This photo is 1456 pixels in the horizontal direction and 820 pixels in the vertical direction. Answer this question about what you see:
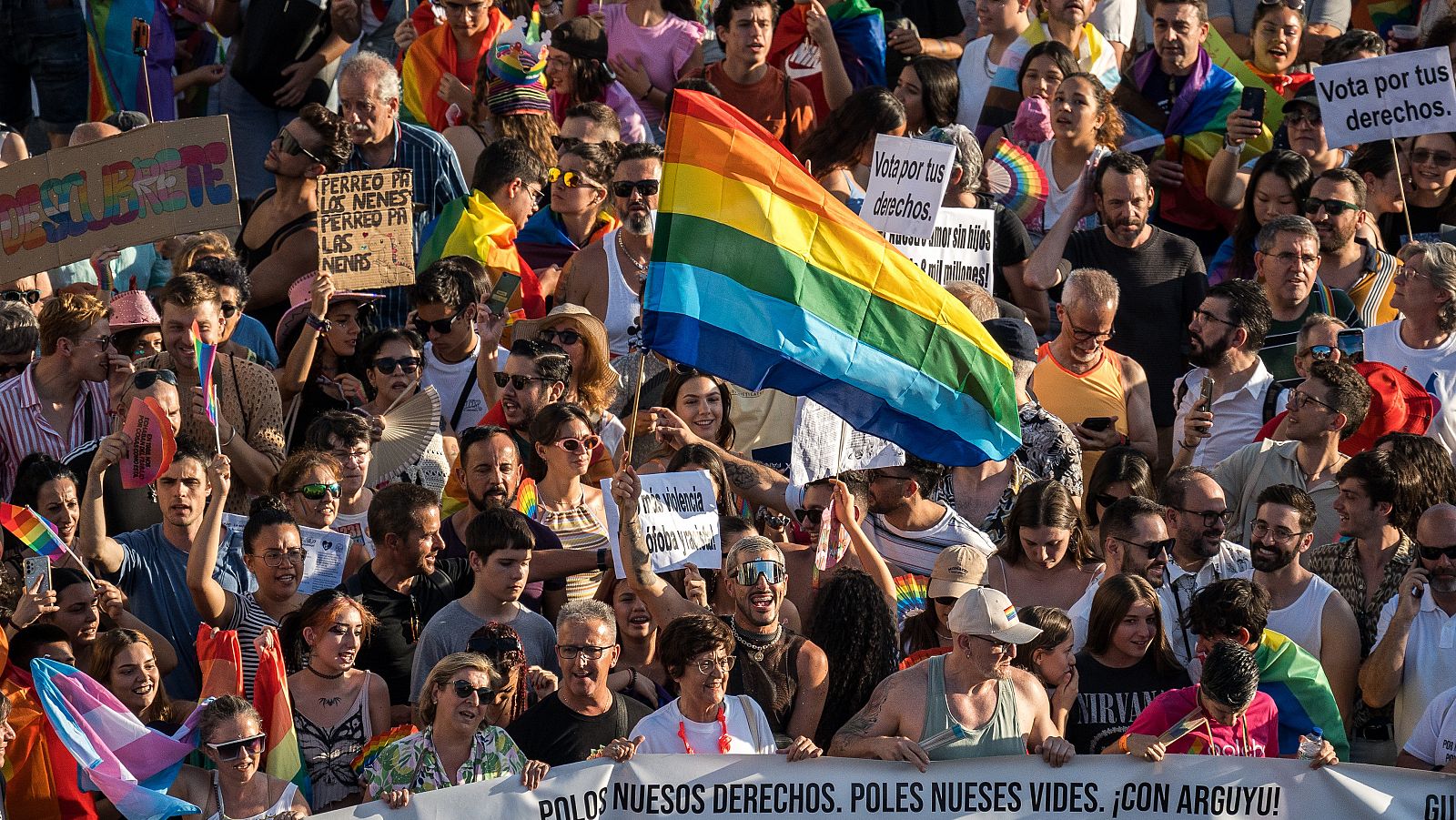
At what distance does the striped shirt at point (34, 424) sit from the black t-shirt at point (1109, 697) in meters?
4.20

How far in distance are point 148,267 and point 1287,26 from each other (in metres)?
6.29

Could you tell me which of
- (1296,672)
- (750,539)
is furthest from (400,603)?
(1296,672)

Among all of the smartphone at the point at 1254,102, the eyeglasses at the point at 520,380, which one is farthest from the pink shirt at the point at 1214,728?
the smartphone at the point at 1254,102

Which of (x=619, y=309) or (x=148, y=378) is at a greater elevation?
(x=619, y=309)

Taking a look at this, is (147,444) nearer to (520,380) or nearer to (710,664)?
(520,380)

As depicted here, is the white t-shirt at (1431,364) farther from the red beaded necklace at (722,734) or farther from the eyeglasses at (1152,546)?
the red beaded necklace at (722,734)

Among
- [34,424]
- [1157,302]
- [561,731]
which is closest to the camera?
[561,731]

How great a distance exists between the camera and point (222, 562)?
934cm

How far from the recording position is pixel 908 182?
11.1 meters

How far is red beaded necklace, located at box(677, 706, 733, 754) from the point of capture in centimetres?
824

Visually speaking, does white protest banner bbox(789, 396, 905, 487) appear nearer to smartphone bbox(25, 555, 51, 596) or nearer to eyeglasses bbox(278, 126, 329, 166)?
smartphone bbox(25, 555, 51, 596)

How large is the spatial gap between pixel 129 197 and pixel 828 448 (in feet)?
10.7

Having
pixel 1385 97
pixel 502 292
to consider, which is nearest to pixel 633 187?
pixel 502 292

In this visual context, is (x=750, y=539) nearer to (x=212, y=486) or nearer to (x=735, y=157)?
(x=735, y=157)
